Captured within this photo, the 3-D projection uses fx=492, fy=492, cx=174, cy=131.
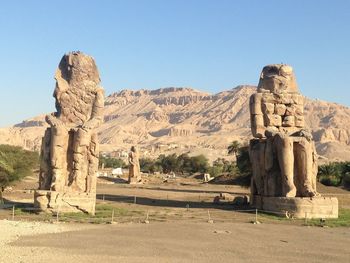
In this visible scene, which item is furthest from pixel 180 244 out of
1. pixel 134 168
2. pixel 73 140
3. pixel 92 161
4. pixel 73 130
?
pixel 134 168

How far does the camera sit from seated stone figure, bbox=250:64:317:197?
12.0 m

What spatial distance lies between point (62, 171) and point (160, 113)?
14996cm

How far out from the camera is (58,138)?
37.7 feet

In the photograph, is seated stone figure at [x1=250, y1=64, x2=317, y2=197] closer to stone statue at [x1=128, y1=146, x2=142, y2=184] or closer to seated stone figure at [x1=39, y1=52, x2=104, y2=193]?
seated stone figure at [x1=39, y1=52, x2=104, y2=193]

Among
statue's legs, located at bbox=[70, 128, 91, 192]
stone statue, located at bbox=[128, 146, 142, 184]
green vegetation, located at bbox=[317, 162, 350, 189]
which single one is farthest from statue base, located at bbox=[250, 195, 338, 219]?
stone statue, located at bbox=[128, 146, 142, 184]

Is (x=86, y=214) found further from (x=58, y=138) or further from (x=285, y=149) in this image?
(x=285, y=149)

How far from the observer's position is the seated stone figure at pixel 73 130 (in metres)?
11.6

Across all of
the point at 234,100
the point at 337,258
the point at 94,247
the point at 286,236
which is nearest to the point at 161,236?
the point at 94,247

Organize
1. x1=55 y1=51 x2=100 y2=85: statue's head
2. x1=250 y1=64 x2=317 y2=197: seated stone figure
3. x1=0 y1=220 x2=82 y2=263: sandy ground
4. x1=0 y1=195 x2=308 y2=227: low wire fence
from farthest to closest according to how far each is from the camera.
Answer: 1. x1=55 y1=51 x2=100 y2=85: statue's head
2. x1=250 y1=64 x2=317 y2=197: seated stone figure
3. x1=0 y1=195 x2=308 y2=227: low wire fence
4. x1=0 y1=220 x2=82 y2=263: sandy ground

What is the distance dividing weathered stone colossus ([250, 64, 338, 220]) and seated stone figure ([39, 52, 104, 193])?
14.3ft

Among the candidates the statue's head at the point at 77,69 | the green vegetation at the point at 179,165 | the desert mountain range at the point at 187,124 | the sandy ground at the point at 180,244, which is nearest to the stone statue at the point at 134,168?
the green vegetation at the point at 179,165

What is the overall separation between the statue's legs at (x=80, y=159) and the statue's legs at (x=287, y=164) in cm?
469

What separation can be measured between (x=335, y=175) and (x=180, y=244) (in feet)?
88.7

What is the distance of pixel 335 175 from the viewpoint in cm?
3259
